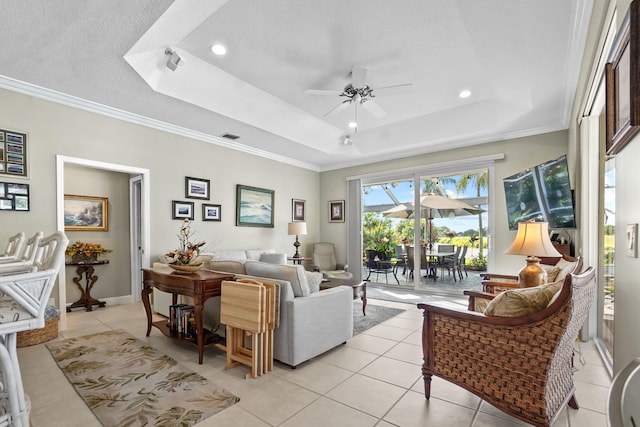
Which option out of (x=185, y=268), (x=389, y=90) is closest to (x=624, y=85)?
(x=389, y=90)

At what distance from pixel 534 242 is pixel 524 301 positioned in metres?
1.09

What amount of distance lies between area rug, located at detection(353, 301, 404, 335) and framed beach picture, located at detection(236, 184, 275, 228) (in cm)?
247

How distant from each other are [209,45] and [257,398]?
3166mm

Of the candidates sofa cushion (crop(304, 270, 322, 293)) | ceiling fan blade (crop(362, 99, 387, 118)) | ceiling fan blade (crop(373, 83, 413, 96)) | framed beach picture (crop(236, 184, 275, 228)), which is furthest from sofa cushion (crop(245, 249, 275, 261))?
ceiling fan blade (crop(373, 83, 413, 96))

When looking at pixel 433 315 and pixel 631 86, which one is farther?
pixel 433 315

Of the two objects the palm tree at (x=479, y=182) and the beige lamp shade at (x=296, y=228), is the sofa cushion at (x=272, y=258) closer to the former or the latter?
the beige lamp shade at (x=296, y=228)

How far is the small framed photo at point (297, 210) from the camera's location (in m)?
6.80

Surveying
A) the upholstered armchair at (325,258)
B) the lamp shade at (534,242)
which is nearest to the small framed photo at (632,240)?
the lamp shade at (534,242)

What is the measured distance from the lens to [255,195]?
5969 mm

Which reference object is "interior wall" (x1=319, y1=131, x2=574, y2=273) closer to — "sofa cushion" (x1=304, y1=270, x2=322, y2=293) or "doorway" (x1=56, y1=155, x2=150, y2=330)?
"sofa cushion" (x1=304, y1=270, x2=322, y2=293)

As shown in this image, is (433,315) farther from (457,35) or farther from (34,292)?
(457,35)

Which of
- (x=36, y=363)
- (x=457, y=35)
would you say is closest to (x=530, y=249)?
(x=457, y=35)

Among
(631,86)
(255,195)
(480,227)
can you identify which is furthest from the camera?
(255,195)

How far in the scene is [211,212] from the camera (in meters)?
5.20
